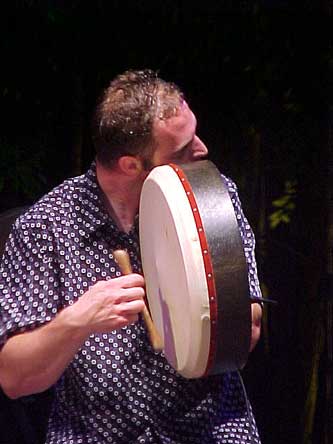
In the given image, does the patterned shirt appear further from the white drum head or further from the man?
the white drum head

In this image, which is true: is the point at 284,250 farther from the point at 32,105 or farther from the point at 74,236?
the point at 74,236

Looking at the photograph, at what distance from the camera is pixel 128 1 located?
2820mm

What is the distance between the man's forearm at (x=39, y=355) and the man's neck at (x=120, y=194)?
0.30m

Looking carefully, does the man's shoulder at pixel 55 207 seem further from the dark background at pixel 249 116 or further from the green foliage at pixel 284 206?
the green foliage at pixel 284 206

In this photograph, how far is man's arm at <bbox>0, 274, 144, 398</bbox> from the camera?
62.7 inches

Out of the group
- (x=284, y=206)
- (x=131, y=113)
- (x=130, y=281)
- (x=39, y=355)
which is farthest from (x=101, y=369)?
(x=284, y=206)

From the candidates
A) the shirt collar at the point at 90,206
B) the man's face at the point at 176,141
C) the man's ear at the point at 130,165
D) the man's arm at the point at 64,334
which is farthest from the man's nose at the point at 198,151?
the man's arm at the point at 64,334

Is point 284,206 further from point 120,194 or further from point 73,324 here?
point 73,324

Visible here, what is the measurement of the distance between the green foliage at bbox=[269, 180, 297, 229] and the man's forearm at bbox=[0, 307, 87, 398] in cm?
142

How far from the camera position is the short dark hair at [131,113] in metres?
1.82

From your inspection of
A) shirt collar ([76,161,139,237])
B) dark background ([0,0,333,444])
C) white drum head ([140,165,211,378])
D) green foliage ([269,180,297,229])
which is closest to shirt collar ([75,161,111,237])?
shirt collar ([76,161,139,237])

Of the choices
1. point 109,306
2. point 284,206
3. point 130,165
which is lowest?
point 284,206

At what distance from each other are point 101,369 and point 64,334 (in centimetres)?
20

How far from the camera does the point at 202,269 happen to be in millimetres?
1496
